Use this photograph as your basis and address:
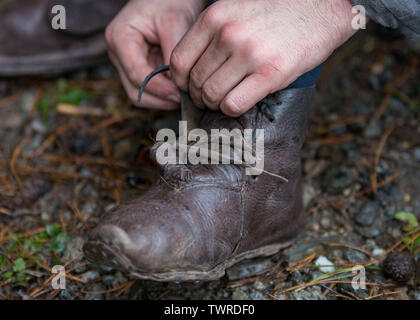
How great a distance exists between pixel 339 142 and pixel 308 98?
654 mm

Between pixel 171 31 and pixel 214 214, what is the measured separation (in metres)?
0.71

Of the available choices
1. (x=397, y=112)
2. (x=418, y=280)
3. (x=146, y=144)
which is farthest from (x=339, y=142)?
(x=146, y=144)

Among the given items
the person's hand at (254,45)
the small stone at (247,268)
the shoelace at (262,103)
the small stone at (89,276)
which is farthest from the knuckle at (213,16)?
the small stone at (89,276)

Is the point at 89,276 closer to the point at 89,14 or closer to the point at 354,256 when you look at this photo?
the point at 354,256

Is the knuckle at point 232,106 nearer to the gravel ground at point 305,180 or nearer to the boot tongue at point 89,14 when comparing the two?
the gravel ground at point 305,180

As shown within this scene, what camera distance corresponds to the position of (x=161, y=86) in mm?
1653

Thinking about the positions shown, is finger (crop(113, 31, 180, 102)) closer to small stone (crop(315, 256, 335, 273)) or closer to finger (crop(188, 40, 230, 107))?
finger (crop(188, 40, 230, 107))

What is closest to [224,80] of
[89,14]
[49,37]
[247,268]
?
[247,268]

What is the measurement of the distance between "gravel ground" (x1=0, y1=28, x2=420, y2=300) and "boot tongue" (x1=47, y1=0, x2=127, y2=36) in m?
0.27

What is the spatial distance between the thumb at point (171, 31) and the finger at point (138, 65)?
0.26 feet

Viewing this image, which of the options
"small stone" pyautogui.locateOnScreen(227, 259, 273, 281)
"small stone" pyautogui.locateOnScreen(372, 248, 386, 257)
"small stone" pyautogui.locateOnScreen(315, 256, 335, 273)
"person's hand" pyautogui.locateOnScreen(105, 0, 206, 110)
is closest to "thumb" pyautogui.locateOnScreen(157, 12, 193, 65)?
"person's hand" pyautogui.locateOnScreen(105, 0, 206, 110)

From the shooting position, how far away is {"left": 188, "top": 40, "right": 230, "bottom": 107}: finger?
1385 millimetres
